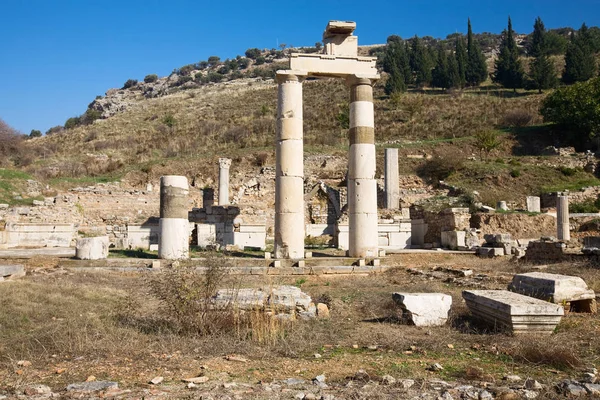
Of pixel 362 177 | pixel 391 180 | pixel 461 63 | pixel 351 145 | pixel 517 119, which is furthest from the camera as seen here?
pixel 461 63

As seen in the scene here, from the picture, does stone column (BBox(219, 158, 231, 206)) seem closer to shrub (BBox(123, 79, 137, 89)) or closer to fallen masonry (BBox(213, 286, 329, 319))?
fallen masonry (BBox(213, 286, 329, 319))

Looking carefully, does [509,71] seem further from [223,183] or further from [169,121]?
[223,183]

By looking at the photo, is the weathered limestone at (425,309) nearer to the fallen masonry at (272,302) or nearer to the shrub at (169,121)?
the fallen masonry at (272,302)

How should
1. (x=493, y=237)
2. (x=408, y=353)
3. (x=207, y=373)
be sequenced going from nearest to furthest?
(x=207, y=373)
(x=408, y=353)
(x=493, y=237)

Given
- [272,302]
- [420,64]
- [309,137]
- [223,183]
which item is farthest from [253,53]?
[272,302]

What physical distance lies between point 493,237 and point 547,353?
15867 mm

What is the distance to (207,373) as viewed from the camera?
197 inches

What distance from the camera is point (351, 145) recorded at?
16.8 m

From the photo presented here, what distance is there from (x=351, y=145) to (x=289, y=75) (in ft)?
10.2

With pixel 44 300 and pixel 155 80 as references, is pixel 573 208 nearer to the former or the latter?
pixel 44 300

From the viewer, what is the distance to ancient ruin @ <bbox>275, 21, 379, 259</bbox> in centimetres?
1571

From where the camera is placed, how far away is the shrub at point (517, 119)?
165 feet

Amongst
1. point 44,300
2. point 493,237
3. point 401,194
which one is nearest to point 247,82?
point 401,194

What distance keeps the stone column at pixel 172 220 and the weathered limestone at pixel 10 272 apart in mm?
4168
